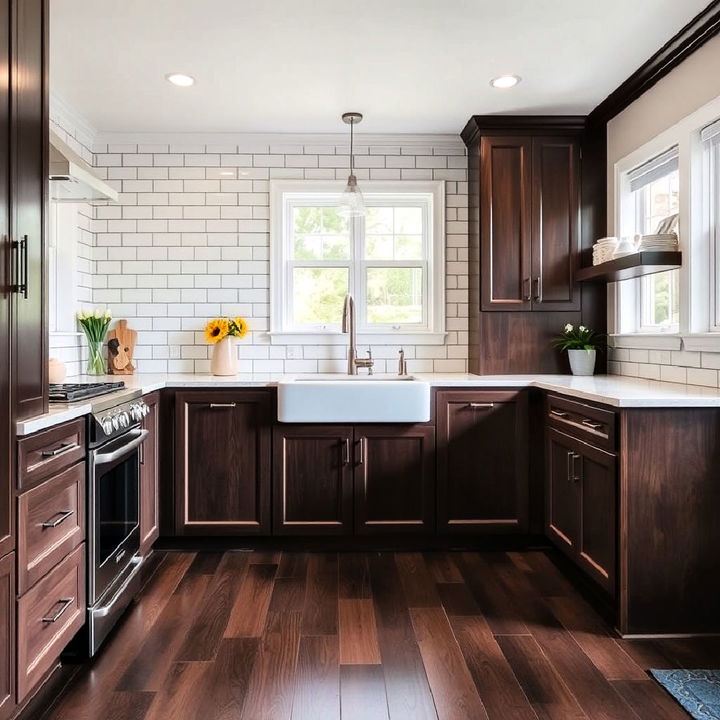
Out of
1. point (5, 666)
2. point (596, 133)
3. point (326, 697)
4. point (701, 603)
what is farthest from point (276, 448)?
point (596, 133)

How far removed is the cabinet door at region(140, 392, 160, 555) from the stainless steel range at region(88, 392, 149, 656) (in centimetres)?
17

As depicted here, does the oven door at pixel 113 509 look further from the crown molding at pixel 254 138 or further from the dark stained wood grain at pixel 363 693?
the crown molding at pixel 254 138

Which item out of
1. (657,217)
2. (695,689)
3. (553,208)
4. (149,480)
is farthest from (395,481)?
(657,217)

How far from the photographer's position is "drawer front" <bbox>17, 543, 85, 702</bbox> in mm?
1774

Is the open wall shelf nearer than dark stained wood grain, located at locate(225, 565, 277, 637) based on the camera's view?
No

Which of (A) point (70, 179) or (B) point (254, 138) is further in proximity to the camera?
(B) point (254, 138)

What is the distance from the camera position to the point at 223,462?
3359 mm

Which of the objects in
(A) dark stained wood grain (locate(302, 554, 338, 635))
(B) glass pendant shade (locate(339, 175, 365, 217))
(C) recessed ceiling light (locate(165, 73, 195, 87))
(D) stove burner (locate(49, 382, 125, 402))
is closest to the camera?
(D) stove burner (locate(49, 382, 125, 402))

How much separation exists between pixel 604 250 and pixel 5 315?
9.56 ft

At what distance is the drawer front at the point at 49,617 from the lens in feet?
5.82

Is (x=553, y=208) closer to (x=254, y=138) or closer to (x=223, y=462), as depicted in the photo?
(x=254, y=138)

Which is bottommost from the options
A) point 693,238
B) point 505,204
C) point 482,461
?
point 482,461

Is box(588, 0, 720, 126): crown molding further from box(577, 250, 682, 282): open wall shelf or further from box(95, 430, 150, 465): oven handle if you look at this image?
box(95, 430, 150, 465): oven handle

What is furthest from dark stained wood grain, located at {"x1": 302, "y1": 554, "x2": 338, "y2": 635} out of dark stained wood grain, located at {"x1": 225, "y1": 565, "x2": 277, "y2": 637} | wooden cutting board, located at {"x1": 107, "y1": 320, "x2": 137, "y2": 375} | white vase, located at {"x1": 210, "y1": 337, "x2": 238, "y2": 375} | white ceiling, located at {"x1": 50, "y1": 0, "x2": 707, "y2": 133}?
white ceiling, located at {"x1": 50, "y1": 0, "x2": 707, "y2": 133}
